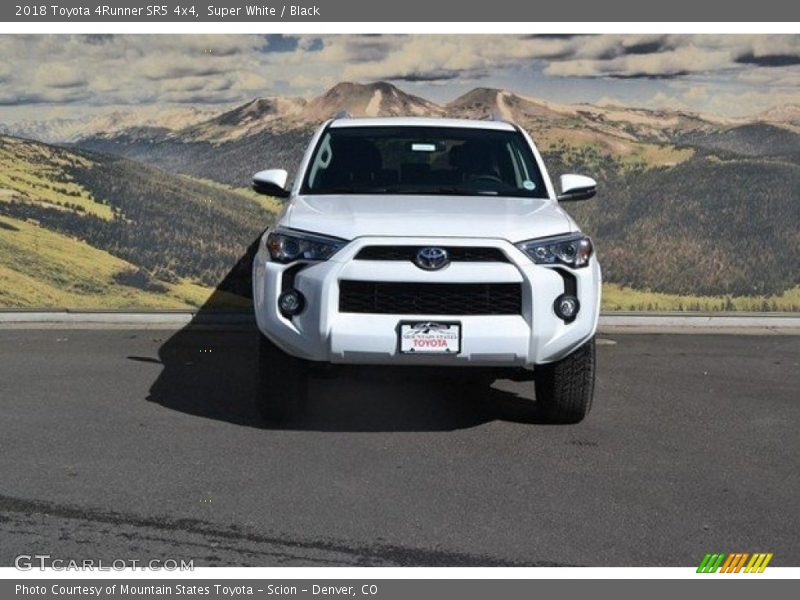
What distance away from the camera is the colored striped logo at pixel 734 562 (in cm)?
529

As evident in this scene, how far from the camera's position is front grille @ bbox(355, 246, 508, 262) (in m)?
7.00

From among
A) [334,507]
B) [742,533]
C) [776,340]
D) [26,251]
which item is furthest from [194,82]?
[742,533]

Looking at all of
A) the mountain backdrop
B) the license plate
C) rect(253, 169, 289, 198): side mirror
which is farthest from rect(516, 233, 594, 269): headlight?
the mountain backdrop

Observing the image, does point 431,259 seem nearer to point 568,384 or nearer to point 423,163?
point 568,384

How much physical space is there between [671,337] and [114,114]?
5565 millimetres

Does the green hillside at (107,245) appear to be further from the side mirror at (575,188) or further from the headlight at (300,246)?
the headlight at (300,246)

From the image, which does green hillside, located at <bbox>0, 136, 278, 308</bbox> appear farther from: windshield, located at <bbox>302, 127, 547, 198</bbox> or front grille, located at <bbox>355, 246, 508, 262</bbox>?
front grille, located at <bbox>355, 246, 508, 262</bbox>

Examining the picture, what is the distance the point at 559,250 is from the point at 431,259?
730 millimetres

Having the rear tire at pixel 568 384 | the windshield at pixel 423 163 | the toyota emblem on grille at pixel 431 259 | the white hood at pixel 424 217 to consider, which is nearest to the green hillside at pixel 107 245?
the windshield at pixel 423 163

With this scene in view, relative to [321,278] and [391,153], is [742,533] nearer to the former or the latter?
[321,278]

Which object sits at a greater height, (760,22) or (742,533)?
(760,22)

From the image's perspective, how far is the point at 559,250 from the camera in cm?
715

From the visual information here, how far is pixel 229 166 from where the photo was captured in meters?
12.7

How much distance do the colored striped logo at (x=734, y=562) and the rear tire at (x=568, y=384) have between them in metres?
2.13
